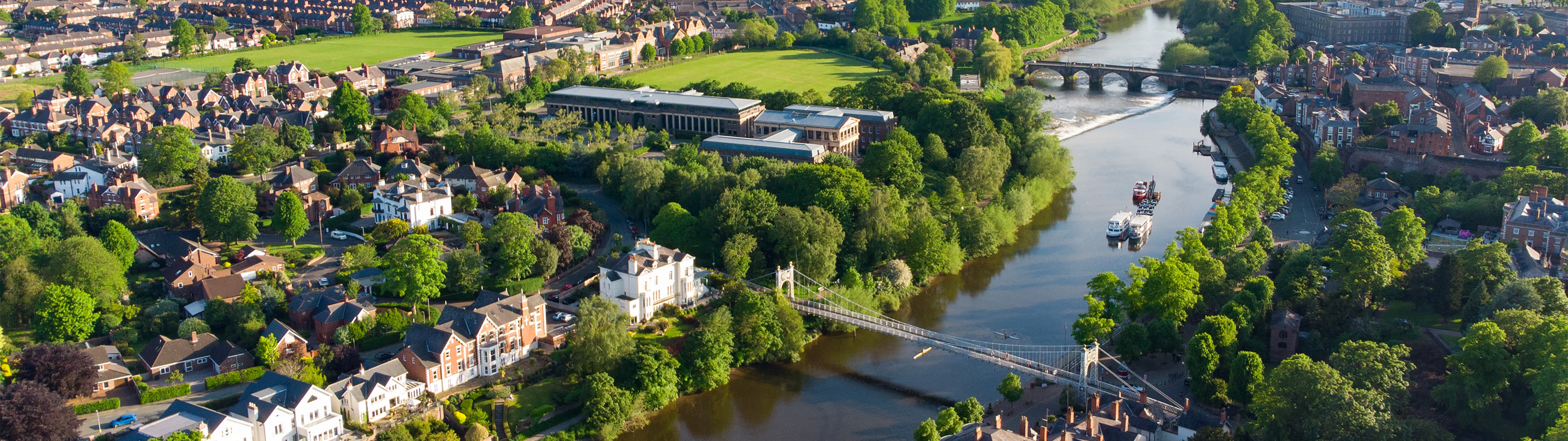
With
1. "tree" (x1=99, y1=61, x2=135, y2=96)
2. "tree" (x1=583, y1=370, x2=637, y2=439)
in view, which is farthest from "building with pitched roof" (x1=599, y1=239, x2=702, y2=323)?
"tree" (x1=99, y1=61, x2=135, y2=96)

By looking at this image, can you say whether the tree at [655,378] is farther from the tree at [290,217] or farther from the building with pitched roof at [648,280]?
Result: the tree at [290,217]

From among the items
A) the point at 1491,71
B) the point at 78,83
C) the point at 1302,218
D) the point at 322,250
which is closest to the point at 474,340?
the point at 322,250

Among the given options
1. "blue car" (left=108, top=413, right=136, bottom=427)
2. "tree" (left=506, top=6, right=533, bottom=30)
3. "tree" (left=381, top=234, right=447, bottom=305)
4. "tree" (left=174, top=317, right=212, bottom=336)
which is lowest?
"blue car" (left=108, top=413, right=136, bottom=427)

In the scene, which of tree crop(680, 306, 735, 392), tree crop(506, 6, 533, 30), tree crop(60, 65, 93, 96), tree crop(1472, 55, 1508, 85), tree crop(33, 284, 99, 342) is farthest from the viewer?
tree crop(506, 6, 533, 30)

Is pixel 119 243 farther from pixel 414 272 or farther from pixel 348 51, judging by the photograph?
pixel 348 51

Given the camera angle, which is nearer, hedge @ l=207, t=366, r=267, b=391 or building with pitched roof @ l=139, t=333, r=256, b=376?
hedge @ l=207, t=366, r=267, b=391

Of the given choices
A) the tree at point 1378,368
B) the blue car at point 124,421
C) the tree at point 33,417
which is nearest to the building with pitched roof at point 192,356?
the blue car at point 124,421

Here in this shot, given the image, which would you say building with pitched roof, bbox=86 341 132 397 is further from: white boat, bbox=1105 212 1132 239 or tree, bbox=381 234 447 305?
white boat, bbox=1105 212 1132 239
